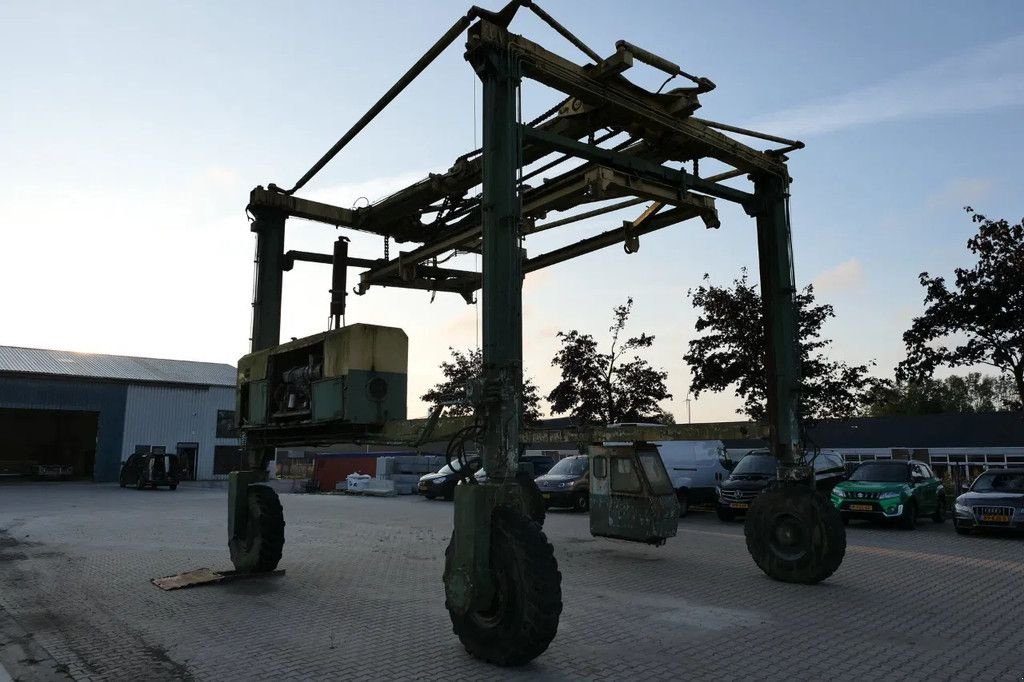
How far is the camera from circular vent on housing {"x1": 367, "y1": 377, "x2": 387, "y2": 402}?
8.23 metres

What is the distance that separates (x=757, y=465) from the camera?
19.0 meters

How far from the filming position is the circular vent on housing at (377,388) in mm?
8227

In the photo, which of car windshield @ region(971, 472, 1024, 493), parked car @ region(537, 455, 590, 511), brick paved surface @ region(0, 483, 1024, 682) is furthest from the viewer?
parked car @ region(537, 455, 590, 511)

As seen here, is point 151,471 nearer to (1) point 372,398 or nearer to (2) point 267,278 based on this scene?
(2) point 267,278

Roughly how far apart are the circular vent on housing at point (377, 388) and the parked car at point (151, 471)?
95.4ft

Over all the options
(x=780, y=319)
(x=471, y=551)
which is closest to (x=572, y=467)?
(x=780, y=319)

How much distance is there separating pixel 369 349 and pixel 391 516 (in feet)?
44.3

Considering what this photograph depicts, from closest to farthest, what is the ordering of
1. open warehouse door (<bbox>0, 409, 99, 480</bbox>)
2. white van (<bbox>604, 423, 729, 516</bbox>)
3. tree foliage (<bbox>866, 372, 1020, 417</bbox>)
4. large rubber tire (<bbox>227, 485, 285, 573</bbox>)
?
large rubber tire (<bbox>227, 485, 285, 573</bbox>) → white van (<bbox>604, 423, 729, 516</bbox>) → open warehouse door (<bbox>0, 409, 99, 480</bbox>) → tree foliage (<bbox>866, 372, 1020, 417</bbox>)

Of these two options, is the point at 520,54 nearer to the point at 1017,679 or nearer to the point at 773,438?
the point at 773,438

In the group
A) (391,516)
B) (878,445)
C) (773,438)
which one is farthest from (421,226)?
(878,445)

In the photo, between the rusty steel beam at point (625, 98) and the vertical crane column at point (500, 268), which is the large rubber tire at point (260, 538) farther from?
the rusty steel beam at point (625, 98)

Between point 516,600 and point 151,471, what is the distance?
Result: 1254 inches

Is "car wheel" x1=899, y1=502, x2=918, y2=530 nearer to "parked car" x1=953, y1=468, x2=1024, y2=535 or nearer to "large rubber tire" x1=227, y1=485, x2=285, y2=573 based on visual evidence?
"parked car" x1=953, y1=468, x2=1024, y2=535

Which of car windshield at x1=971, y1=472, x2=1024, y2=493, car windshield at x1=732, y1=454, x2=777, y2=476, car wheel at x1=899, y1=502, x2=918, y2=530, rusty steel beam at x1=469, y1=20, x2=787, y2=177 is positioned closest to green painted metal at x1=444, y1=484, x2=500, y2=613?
rusty steel beam at x1=469, y1=20, x2=787, y2=177
